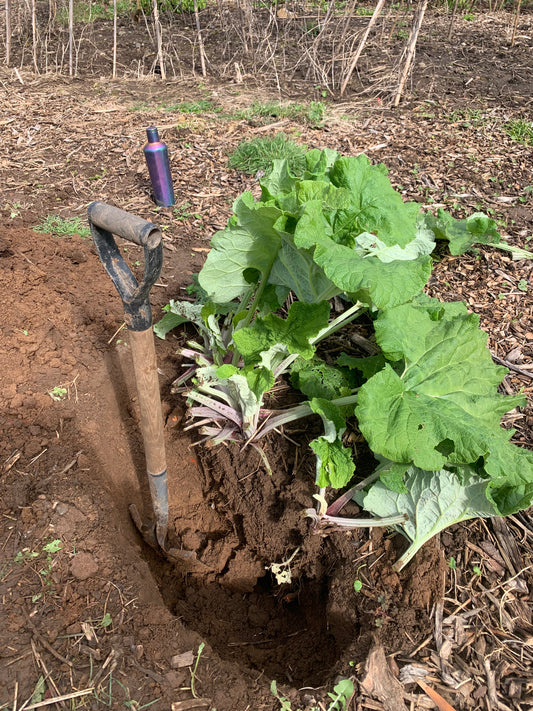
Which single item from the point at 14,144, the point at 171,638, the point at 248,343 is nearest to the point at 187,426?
the point at 248,343

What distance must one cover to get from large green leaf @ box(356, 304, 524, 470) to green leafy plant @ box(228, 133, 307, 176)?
3022mm

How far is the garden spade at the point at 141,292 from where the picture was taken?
147 centimetres

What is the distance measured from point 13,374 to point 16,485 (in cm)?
67

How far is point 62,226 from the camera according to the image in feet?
12.6

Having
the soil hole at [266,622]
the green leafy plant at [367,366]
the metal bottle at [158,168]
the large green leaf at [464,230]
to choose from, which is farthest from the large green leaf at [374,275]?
the metal bottle at [158,168]

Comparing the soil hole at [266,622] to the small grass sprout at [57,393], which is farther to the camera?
the small grass sprout at [57,393]

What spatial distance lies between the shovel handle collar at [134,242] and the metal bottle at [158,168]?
263cm

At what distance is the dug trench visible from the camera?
5.74 feet

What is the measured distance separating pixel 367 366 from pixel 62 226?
9.02 feet

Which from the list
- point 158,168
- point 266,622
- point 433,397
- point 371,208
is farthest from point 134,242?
point 158,168

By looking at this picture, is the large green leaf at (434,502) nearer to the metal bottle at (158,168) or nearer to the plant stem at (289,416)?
the plant stem at (289,416)

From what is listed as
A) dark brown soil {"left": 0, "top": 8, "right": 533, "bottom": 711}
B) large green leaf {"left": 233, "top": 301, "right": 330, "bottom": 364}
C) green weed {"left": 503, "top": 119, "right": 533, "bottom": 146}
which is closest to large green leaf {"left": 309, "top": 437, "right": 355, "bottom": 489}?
dark brown soil {"left": 0, "top": 8, "right": 533, "bottom": 711}

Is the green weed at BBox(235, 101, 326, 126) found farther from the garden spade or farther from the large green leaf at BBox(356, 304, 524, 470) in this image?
the garden spade

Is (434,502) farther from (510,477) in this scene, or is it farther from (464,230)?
(464,230)
